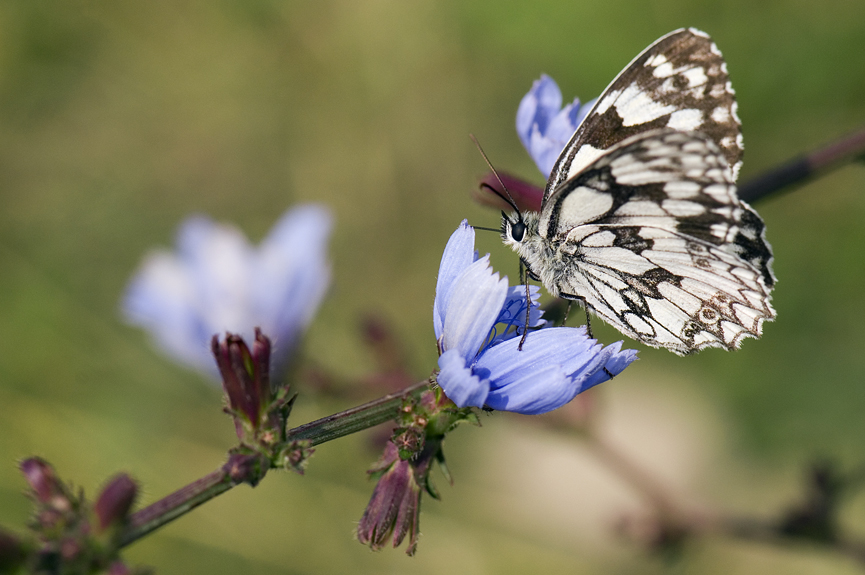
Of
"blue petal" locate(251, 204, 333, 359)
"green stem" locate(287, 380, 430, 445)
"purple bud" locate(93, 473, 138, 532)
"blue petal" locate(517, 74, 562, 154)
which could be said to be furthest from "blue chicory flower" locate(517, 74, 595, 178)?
"blue petal" locate(251, 204, 333, 359)

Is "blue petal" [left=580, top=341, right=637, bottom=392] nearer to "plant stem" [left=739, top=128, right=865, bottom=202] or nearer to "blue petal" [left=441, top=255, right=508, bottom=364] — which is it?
"blue petal" [left=441, top=255, right=508, bottom=364]

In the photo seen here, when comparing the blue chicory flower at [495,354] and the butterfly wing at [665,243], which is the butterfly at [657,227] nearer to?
the butterfly wing at [665,243]

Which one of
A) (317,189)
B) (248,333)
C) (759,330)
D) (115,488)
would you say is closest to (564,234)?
(759,330)

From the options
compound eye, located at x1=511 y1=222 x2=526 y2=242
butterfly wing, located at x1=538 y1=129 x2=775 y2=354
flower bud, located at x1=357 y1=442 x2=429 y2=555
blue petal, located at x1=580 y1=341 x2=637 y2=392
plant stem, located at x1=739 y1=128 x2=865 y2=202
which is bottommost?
flower bud, located at x1=357 y1=442 x2=429 y2=555

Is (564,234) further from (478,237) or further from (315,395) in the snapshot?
(478,237)

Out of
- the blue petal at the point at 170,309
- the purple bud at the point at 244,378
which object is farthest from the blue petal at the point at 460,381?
the blue petal at the point at 170,309

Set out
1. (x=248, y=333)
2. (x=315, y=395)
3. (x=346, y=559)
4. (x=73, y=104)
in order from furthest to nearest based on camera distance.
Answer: (x=73, y=104) → (x=346, y=559) → (x=248, y=333) → (x=315, y=395)

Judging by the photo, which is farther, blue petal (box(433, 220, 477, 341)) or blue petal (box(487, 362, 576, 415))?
blue petal (box(433, 220, 477, 341))
